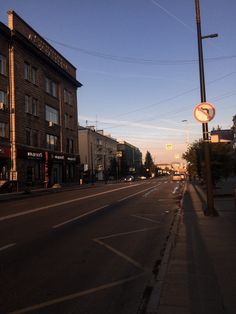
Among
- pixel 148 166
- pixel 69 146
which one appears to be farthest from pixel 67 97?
pixel 148 166

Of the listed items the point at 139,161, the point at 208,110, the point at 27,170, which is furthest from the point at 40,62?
the point at 139,161

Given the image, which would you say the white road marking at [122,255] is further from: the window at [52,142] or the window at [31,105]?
the window at [52,142]

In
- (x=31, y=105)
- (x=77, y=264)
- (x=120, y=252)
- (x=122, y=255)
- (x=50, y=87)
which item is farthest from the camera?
(x=50, y=87)

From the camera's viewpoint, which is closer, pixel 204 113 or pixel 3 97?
pixel 204 113

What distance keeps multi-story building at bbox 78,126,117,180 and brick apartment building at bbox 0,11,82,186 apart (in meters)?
30.5

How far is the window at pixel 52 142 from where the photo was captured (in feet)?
190

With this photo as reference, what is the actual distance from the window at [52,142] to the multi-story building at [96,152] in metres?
34.6

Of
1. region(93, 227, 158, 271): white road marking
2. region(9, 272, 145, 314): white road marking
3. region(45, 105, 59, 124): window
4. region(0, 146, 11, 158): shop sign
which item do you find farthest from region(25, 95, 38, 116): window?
region(9, 272, 145, 314): white road marking

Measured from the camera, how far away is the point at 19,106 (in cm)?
4822

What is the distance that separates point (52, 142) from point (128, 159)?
105m

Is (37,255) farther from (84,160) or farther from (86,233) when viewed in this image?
(84,160)

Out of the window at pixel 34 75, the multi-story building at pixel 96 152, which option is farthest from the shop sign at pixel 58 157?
the multi-story building at pixel 96 152

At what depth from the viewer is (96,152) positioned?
382ft

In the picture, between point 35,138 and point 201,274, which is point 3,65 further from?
point 201,274
